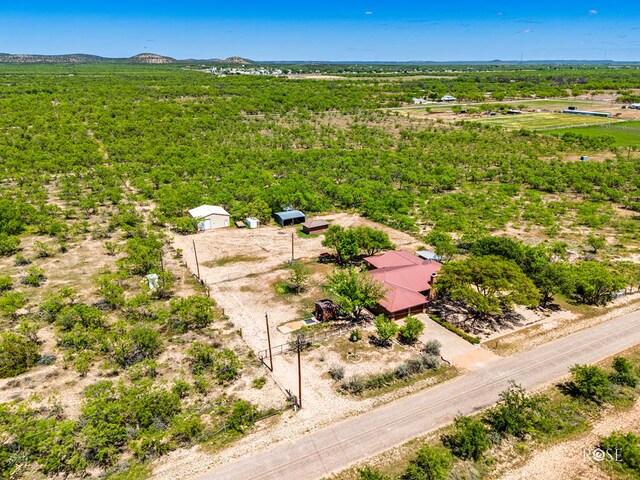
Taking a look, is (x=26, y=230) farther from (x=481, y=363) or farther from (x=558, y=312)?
(x=558, y=312)

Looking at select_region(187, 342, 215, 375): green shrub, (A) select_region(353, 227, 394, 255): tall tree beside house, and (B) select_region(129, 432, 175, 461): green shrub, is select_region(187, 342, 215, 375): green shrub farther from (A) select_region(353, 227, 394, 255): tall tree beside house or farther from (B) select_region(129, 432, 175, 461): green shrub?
(A) select_region(353, 227, 394, 255): tall tree beside house

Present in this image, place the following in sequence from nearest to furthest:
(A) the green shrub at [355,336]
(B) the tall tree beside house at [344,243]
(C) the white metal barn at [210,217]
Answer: (A) the green shrub at [355,336] < (B) the tall tree beside house at [344,243] < (C) the white metal barn at [210,217]

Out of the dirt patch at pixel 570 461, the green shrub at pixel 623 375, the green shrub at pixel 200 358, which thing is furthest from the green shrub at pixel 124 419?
the green shrub at pixel 623 375

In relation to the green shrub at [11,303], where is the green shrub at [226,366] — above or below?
below

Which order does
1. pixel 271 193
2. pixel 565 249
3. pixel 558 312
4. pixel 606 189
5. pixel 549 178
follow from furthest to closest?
pixel 549 178
pixel 606 189
pixel 271 193
pixel 565 249
pixel 558 312

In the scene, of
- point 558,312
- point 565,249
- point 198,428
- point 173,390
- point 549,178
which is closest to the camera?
point 198,428

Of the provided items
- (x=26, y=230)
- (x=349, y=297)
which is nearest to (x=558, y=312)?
(x=349, y=297)

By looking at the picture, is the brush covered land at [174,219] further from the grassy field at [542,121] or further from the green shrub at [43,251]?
the grassy field at [542,121]

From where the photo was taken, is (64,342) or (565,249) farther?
(565,249)

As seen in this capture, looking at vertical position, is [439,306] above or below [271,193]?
below
